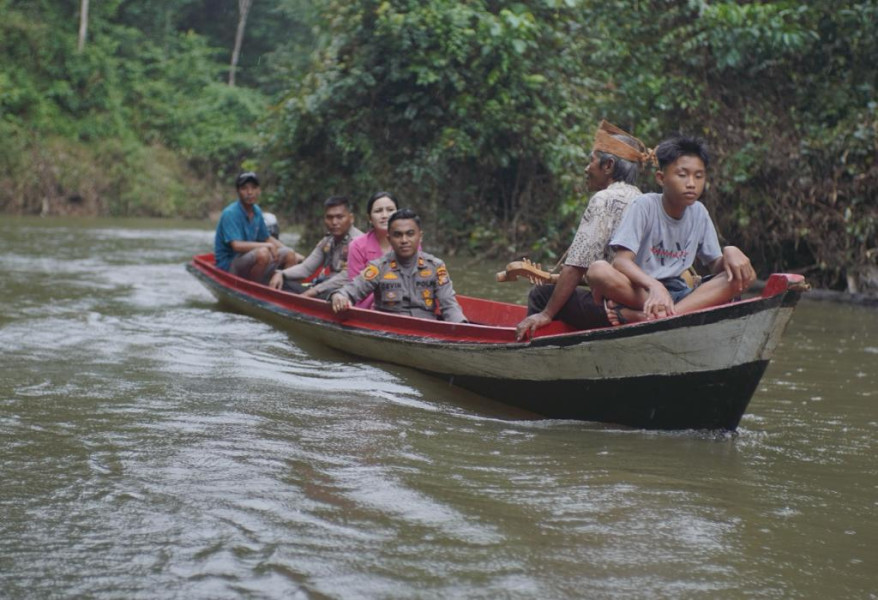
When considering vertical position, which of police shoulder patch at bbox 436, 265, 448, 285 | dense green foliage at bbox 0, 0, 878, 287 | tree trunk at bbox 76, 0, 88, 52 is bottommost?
police shoulder patch at bbox 436, 265, 448, 285

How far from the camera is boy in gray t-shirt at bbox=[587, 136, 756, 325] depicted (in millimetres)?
4551

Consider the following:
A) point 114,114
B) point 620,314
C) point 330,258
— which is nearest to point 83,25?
point 114,114

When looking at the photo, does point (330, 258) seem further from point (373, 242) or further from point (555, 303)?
point (555, 303)

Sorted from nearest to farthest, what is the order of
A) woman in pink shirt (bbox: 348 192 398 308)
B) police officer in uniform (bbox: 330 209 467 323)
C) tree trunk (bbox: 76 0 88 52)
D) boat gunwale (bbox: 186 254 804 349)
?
boat gunwale (bbox: 186 254 804 349) < police officer in uniform (bbox: 330 209 467 323) < woman in pink shirt (bbox: 348 192 398 308) < tree trunk (bbox: 76 0 88 52)

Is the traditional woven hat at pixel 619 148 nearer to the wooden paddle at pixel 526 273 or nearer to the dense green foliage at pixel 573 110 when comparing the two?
the wooden paddle at pixel 526 273

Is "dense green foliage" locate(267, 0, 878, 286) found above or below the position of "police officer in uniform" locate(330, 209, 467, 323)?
above

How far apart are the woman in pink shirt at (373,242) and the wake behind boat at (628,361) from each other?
1112mm

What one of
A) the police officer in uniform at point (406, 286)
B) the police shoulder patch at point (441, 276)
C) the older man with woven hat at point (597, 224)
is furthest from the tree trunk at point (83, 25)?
the older man with woven hat at point (597, 224)

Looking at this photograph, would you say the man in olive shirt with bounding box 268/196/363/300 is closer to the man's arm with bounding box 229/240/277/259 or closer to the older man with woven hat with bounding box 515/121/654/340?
the man's arm with bounding box 229/240/277/259

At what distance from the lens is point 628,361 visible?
15.3 feet

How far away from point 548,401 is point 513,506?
1.59 m

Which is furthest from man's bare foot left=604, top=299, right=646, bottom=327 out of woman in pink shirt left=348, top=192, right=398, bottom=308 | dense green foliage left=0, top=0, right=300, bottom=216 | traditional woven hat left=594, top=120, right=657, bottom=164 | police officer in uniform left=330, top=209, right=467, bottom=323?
dense green foliage left=0, top=0, right=300, bottom=216

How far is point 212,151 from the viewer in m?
29.1

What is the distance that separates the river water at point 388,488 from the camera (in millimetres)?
2916
